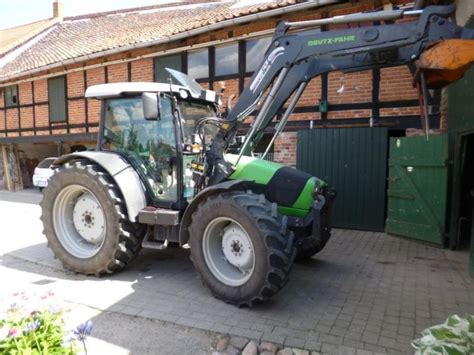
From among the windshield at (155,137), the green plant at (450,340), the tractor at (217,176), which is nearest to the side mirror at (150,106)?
the tractor at (217,176)

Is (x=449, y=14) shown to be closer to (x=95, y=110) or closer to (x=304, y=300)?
(x=304, y=300)

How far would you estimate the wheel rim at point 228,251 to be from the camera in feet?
11.7

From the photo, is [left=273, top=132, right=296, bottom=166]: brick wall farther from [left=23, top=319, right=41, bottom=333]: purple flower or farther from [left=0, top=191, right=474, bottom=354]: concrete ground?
[left=23, top=319, right=41, bottom=333]: purple flower

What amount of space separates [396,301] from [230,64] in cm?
665

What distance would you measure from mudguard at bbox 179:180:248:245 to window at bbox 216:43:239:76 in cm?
557

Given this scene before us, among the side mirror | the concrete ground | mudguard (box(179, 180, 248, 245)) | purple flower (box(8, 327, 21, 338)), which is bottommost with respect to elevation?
the concrete ground

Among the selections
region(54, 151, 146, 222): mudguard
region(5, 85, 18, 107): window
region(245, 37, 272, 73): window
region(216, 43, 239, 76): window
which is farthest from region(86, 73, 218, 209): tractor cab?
region(5, 85, 18, 107): window

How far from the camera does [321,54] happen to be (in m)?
3.70

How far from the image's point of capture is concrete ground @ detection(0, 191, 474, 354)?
297cm

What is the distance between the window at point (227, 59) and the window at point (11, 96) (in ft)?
28.8

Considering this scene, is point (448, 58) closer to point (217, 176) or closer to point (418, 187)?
point (217, 176)

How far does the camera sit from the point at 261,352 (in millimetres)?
2789

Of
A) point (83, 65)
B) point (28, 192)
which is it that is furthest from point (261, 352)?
point (28, 192)

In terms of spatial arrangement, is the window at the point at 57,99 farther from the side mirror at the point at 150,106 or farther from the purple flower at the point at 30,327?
the purple flower at the point at 30,327
